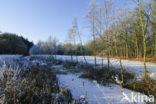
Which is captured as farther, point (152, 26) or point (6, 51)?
point (6, 51)

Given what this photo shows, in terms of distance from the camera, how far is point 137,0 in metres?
3.19

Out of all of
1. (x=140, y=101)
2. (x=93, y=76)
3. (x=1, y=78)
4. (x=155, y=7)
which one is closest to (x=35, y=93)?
(x=1, y=78)

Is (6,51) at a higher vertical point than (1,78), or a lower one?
higher

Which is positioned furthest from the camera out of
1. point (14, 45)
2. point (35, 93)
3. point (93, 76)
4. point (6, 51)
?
point (14, 45)

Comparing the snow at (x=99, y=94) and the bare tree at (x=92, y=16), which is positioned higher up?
the bare tree at (x=92, y=16)

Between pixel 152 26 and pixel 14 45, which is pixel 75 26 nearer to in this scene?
pixel 152 26

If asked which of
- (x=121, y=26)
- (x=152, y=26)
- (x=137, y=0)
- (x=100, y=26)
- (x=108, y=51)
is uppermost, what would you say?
(x=152, y=26)

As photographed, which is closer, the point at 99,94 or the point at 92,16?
the point at 99,94

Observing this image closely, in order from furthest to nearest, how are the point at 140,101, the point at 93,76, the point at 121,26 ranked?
the point at 93,76, the point at 121,26, the point at 140,101

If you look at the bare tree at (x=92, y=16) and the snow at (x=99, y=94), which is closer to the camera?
the snow at (x=99, y=94)

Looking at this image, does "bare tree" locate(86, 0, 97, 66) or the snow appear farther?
"bare tree" locate(86, 0, 97, 66)

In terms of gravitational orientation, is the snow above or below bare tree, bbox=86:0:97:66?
below

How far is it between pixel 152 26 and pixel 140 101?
10135 mm

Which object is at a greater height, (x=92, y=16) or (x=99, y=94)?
(x=92, y=16)
